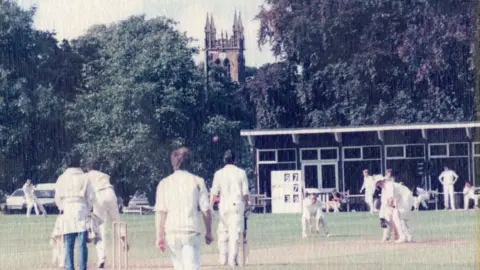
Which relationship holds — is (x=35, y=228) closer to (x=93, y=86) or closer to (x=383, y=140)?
(x=383, y=140)

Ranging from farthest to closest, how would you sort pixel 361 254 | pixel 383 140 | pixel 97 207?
1. pixel 383 140
2. pixel 361 254
3. pixel 97 207

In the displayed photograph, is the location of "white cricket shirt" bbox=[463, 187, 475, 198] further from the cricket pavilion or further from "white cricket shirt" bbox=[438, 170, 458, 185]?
the cricket pavilion

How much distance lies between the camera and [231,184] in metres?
18.9

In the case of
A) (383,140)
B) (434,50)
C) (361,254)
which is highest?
(434,50)

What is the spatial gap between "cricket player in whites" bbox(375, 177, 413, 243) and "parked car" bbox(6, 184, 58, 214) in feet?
123

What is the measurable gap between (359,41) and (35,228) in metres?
22.7

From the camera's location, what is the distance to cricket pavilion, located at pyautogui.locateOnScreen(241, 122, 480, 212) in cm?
5034

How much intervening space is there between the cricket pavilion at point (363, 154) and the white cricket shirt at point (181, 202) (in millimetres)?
37244

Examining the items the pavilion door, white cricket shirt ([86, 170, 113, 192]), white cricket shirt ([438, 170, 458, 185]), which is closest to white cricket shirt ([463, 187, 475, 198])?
white cricket shirt ([438, 170, 458, 185])

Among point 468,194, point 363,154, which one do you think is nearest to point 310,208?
point 468,194

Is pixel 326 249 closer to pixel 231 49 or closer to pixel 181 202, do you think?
pixel 181 202

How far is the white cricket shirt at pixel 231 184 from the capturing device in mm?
18812

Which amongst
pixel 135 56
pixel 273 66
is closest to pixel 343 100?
pixel 273 66

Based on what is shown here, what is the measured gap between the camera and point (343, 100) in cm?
5922
